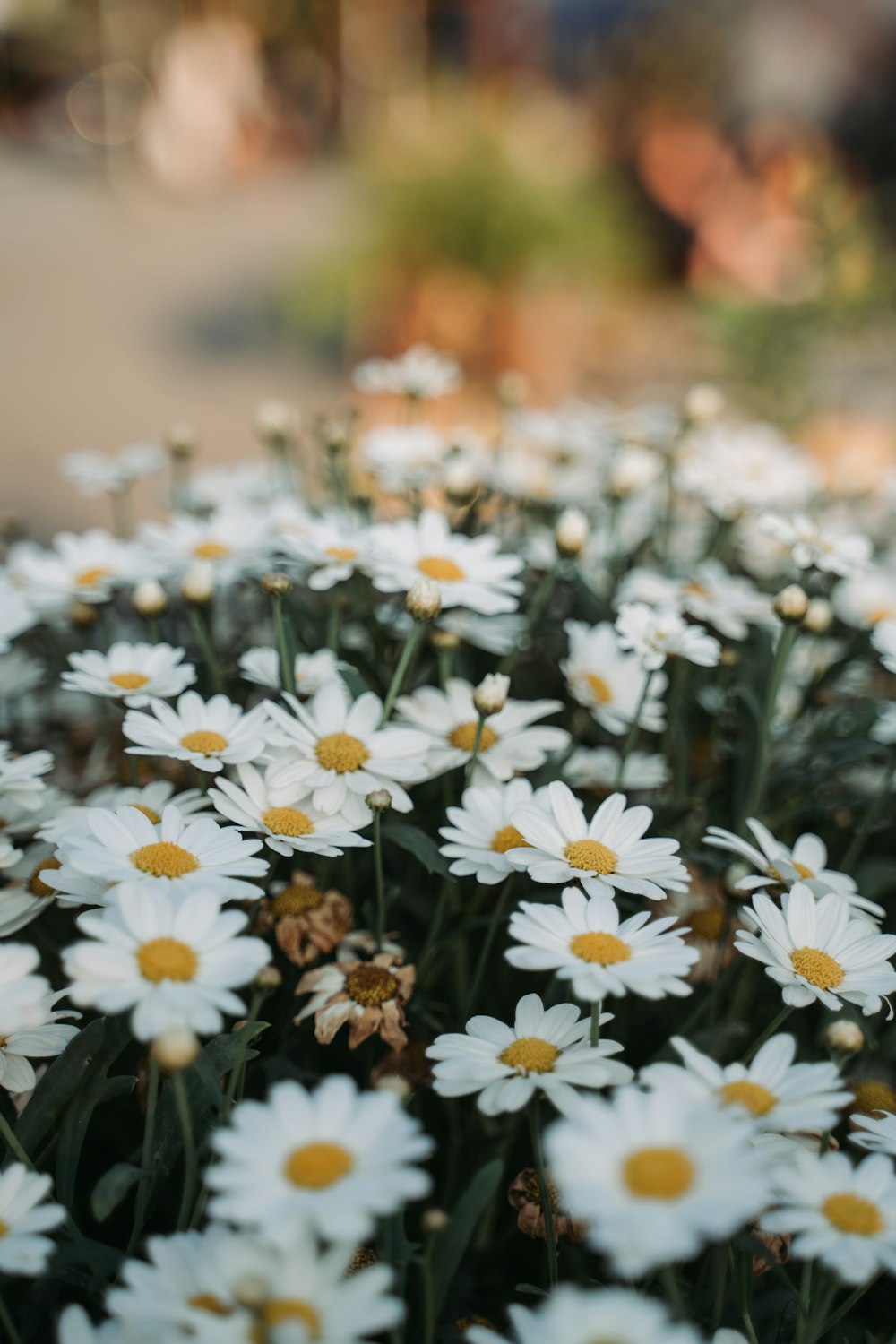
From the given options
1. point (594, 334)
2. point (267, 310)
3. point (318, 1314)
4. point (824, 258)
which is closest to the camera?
point (318, 1314)

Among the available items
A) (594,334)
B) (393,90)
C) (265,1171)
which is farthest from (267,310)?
(265,1171)

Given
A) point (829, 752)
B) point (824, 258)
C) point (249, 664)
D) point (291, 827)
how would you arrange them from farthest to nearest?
point (824, 258) < point (829, 752) < point (249, 664) < point (291, 827)

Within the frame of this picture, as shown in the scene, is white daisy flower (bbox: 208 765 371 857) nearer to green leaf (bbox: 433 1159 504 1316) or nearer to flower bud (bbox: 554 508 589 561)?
green leaf (bbox: 433 1159 504 1316)

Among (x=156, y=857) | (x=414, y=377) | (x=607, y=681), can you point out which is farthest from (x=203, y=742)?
(x=414, y=377)

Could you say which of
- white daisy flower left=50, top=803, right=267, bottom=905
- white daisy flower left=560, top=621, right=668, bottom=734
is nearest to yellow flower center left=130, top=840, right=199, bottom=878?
white daisy flower left=50, top=803, right=267, bottom=905

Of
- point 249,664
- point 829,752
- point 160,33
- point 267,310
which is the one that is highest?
point 160,33

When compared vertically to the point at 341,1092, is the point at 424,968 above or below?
below

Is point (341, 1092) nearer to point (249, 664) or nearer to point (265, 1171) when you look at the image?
point (265, 1171)

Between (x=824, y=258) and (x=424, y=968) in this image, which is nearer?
(x=424, y=968)
